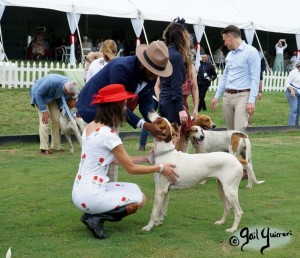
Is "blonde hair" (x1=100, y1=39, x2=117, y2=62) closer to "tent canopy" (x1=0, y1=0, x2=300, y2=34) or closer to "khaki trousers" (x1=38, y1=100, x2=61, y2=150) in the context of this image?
"khaki trousers" (x1=38, y1=100, x2=61, y2=150)

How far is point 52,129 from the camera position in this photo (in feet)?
37.1

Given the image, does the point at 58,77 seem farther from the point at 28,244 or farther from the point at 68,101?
the point at 28,244

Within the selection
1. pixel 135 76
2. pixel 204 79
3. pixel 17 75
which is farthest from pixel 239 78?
pixel 17 75

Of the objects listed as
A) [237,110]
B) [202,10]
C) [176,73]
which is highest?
[202,10]

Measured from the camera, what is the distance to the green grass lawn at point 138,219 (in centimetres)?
532

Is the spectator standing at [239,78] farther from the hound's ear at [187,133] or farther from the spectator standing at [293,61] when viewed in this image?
the spectator standing at [293,61]

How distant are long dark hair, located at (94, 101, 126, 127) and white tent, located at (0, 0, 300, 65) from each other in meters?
17.9

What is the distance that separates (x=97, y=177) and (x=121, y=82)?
95cm

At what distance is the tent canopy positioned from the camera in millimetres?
23875

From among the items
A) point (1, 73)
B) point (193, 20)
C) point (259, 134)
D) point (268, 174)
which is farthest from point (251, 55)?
point (193, 20)

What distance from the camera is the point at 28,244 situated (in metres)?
5.44

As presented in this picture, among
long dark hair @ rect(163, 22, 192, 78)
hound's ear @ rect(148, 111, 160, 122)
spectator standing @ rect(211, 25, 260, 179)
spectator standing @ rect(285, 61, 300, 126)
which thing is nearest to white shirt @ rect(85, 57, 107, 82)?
spectator standing @ rect(211, 25, 260, 179)

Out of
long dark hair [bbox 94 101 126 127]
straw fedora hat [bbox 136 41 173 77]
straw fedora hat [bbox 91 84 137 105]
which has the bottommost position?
long dark hair [bbox 94 101 126 127]

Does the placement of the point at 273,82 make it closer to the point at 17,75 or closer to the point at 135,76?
the point at 17,75
